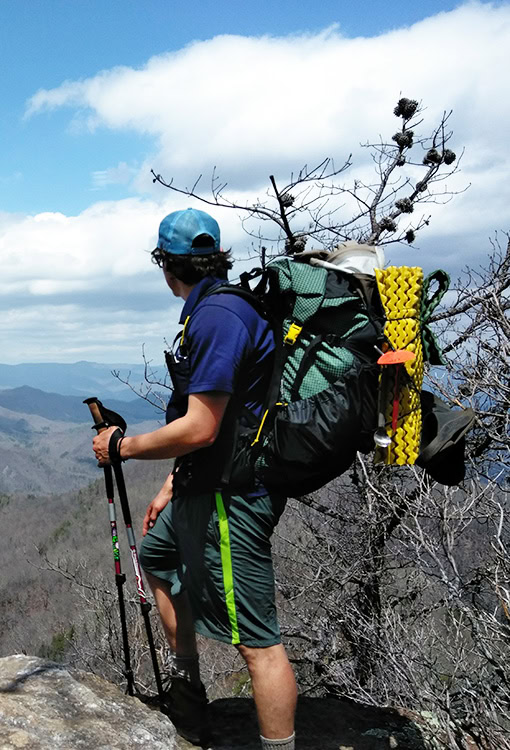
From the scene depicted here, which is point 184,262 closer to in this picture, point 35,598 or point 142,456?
point 142,456

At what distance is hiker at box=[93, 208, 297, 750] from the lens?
2439 mm

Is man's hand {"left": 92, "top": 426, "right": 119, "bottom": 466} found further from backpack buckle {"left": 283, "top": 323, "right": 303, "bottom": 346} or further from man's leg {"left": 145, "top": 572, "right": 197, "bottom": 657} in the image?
backpack buckle {"left": 283, "top": 323, "right": 303, "bottom": 346}

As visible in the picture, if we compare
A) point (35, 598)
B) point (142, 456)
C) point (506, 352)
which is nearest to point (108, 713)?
point (142, 456)

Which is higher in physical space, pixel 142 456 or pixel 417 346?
pixel 417 346

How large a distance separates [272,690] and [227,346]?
1284 mm

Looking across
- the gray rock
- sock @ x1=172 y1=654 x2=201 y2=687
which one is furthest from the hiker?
the gray rock

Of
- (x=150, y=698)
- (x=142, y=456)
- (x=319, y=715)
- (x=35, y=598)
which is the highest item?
(x=142, y=456)

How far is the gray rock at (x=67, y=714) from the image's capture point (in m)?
2.51

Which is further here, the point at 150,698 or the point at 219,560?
the point at 150,698

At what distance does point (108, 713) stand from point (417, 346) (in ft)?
6.37

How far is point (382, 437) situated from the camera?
2.45 metres

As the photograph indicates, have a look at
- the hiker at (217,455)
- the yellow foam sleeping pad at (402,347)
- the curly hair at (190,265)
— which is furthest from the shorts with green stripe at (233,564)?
the curly hair at (190,265)

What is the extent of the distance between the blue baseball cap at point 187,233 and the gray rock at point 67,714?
1861mm

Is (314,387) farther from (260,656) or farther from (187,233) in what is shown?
(260,656)
